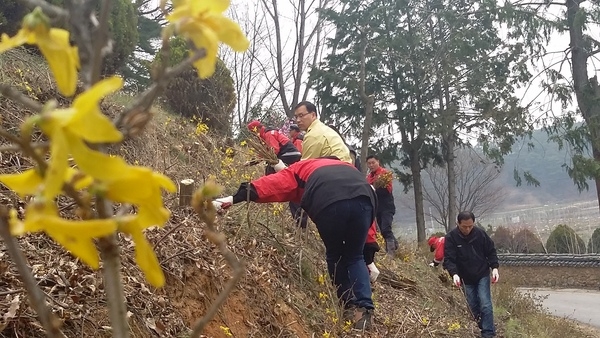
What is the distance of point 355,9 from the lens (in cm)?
2292

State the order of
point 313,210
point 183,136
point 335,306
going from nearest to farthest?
point 313,210, point 335,306, point 183,136

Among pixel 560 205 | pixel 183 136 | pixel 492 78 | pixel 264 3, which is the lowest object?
pixel 560 205

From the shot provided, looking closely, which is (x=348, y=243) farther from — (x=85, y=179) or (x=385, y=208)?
(x=385, y=208)

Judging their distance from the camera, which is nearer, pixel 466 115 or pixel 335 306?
pixel 335 306

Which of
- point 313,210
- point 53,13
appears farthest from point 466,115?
point 53,13

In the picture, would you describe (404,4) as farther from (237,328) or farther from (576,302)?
(237,328)

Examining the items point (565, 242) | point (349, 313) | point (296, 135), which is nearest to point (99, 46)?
point (349, 313)

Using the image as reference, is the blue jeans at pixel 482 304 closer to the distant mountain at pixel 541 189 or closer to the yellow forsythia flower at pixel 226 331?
the yellow forsythia flower at pixel 226 331

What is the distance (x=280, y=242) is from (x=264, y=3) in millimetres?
15594

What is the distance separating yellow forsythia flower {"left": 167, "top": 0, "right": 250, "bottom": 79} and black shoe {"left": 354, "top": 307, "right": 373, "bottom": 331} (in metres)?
3.88

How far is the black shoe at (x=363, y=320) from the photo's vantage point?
4375 mm

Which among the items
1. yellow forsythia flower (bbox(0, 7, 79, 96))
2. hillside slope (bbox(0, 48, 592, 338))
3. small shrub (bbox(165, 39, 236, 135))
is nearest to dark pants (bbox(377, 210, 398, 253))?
hillside slope (bbox(0, 48, 592, 338))

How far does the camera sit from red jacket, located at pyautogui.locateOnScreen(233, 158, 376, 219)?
4.02 meters

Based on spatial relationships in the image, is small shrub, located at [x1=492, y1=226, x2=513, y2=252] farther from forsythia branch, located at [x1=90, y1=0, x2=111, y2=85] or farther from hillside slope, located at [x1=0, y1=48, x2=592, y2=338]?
forsythia branch, located at [x1=90, y1=0, x2=111, y2=85]
